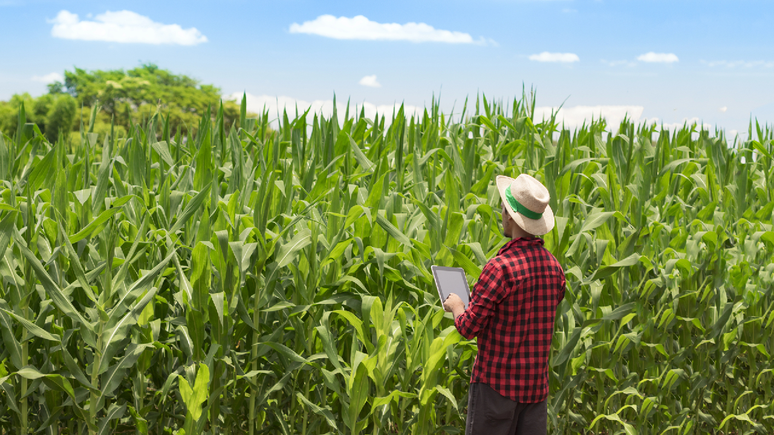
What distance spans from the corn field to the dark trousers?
0.12 m

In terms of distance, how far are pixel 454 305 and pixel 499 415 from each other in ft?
1.70

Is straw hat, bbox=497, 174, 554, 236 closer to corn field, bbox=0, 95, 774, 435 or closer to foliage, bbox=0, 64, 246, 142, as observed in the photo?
corn field, bbox=0, 95, 774, 435

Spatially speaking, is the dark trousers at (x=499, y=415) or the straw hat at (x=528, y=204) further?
the dark trousers at (x=499, y=415)

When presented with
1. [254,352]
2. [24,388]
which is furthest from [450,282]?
[24,388]

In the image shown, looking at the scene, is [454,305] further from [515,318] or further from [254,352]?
[254,352]

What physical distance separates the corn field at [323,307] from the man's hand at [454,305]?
0.24m

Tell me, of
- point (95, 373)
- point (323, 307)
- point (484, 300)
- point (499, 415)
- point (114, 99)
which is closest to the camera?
point (484, 300)

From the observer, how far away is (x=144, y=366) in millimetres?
2697

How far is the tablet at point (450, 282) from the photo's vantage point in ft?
8.03

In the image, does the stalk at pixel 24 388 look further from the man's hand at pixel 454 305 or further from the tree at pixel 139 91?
the tree at pixel 139 91

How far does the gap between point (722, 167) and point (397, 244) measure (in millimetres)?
3375

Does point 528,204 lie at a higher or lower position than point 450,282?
higher

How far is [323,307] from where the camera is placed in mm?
2867

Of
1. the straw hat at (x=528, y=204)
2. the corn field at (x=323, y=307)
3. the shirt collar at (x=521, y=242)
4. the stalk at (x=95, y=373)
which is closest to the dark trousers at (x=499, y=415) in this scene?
the corn field at (x=323, y=307)
